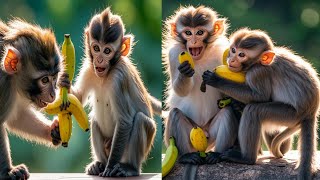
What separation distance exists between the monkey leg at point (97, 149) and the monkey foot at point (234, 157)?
4.96 ft

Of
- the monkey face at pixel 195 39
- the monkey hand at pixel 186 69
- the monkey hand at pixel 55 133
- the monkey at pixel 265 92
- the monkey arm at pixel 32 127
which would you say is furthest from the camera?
the monkey arm at pixel 32 127

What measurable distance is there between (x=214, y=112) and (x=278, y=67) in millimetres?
916

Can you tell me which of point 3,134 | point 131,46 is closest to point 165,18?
point 131,46

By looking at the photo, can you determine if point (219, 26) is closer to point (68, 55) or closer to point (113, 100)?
point (113, 100)

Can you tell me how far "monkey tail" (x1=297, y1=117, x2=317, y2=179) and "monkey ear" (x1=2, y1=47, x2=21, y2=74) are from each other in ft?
10.1

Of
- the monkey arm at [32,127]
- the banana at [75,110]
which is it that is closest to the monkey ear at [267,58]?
the banana at [75,110]

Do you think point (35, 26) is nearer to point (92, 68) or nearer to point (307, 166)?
point (92, 68)

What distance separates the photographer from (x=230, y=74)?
984 centimetres

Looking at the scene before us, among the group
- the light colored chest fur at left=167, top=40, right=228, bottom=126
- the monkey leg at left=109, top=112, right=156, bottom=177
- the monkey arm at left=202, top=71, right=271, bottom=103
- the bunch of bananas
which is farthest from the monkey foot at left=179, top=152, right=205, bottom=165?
the bunch of bananas

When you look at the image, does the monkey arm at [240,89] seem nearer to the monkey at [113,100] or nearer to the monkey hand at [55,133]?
the monkey at [113,100]

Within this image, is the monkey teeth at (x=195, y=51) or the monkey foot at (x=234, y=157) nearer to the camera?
the monkey foot at (x=234, y=157)

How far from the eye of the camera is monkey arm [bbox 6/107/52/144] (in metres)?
10.4

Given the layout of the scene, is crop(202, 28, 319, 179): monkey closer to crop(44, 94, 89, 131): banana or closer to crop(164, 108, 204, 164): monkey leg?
crop(164, 108, 204, 164): monkey leg

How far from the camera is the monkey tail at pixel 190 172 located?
32.4ft
